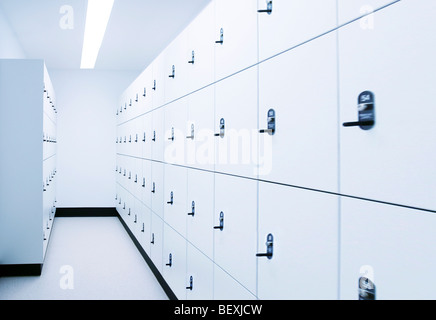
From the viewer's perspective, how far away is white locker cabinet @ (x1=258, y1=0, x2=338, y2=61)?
1.29 m

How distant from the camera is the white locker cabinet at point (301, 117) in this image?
4.14 feet

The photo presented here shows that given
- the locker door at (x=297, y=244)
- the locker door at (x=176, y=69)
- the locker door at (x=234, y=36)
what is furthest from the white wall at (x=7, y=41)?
the locker door at (x=297, y=244)

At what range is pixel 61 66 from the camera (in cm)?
737

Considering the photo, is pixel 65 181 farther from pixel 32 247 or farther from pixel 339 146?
pixel 339 146

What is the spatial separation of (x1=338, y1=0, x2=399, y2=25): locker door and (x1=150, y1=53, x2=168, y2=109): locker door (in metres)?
2.53

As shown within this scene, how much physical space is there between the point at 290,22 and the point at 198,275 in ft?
5.44

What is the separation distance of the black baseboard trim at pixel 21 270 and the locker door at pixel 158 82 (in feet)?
6.25

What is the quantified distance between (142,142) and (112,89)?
137 inches

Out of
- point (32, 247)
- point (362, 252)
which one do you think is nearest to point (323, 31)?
point (362, 252)

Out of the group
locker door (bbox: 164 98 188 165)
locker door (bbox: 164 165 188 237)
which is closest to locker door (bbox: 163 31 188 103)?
locker door (bbox: 164 98 188 165)

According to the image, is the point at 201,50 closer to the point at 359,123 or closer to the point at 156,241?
the point at 359,123

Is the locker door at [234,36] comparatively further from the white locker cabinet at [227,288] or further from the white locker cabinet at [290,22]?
the white locker cabinet at [227,288]

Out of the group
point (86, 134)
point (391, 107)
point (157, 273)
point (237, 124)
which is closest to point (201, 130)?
point (237, 124)

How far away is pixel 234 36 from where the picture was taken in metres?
2.04
